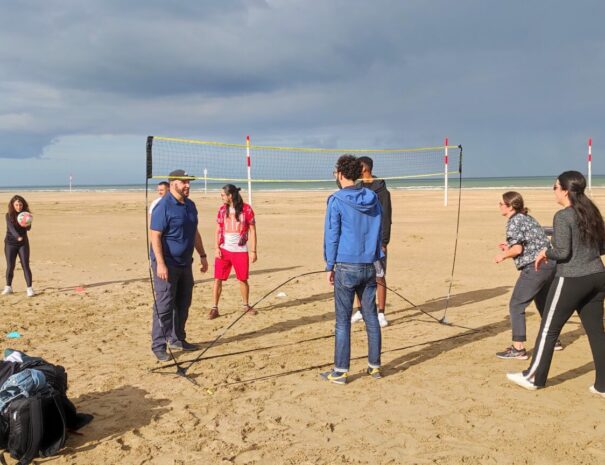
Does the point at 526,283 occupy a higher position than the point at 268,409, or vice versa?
the point at 526,283

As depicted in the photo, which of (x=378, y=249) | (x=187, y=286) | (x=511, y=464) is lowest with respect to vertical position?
(x=511, y=464)

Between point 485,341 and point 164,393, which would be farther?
point 485,341

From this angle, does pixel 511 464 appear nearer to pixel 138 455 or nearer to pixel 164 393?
pixel 138 455

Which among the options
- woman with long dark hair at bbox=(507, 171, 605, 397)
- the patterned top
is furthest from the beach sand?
the patterned top

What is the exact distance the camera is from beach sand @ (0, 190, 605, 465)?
330 cm

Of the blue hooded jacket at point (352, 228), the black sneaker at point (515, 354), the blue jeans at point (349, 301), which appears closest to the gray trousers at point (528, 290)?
the black sneaker at point (515, 354)

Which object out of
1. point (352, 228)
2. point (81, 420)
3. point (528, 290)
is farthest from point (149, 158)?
point (528, 290)

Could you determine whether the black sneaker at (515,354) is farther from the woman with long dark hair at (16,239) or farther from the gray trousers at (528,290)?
the woman with long dark hair at (16,239)

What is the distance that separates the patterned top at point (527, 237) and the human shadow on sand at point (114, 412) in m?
3.15

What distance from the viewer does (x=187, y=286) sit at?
5160 mm

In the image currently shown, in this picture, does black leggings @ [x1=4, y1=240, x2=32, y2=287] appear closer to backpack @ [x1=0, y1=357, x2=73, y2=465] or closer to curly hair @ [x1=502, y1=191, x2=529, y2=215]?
backpack @ [x1=0, y1=357, x2=73, y2=465]

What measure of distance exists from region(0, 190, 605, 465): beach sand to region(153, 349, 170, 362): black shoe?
0.20 feet

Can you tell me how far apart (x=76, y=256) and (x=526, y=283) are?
9.53 meters

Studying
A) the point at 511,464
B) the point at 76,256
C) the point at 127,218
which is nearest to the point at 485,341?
the point at 511,464
